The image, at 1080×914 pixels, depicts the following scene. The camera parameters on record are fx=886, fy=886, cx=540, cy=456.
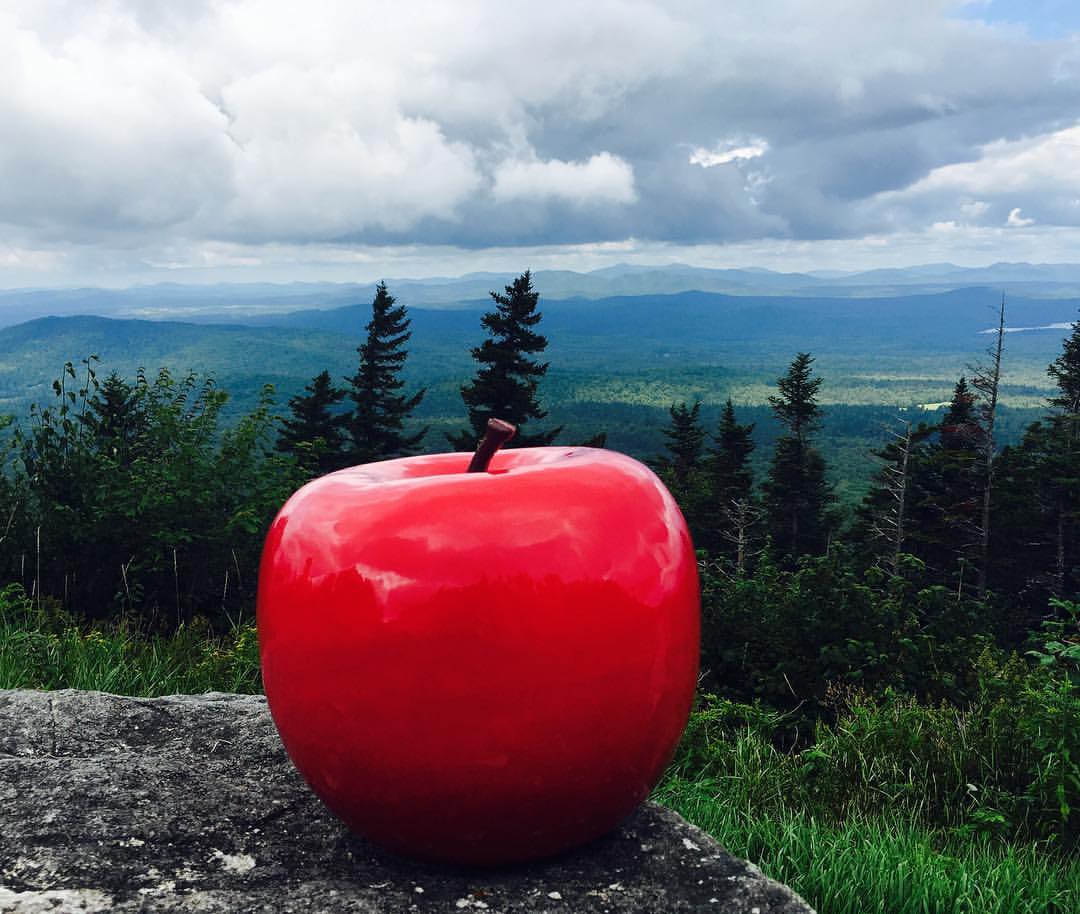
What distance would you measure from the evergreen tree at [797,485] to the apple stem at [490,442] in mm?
41412

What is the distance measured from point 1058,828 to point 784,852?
2.28 metres

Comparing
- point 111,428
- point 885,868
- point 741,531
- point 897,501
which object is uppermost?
point 111,428

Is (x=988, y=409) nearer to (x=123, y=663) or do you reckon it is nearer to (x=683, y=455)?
(x=683, y=455)

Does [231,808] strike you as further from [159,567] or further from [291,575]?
[159,567]

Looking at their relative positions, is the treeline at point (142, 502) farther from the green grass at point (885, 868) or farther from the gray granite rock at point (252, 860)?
the green grass at point (885, 868)

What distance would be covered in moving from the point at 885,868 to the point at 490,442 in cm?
222

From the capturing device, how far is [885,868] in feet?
11.1

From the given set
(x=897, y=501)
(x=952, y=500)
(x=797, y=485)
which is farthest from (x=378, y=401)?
(x=952, y=500)

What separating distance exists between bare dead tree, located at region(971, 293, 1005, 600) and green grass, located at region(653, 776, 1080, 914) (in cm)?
2064

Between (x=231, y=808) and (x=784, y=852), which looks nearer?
(x=231, y=808)

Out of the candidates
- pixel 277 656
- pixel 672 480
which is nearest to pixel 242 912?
pixel 277 656

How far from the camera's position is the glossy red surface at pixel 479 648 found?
264 centimetres

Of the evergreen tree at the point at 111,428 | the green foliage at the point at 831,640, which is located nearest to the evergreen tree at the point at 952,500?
the green foliage at the point at 831,640

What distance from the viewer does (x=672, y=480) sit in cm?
4188
